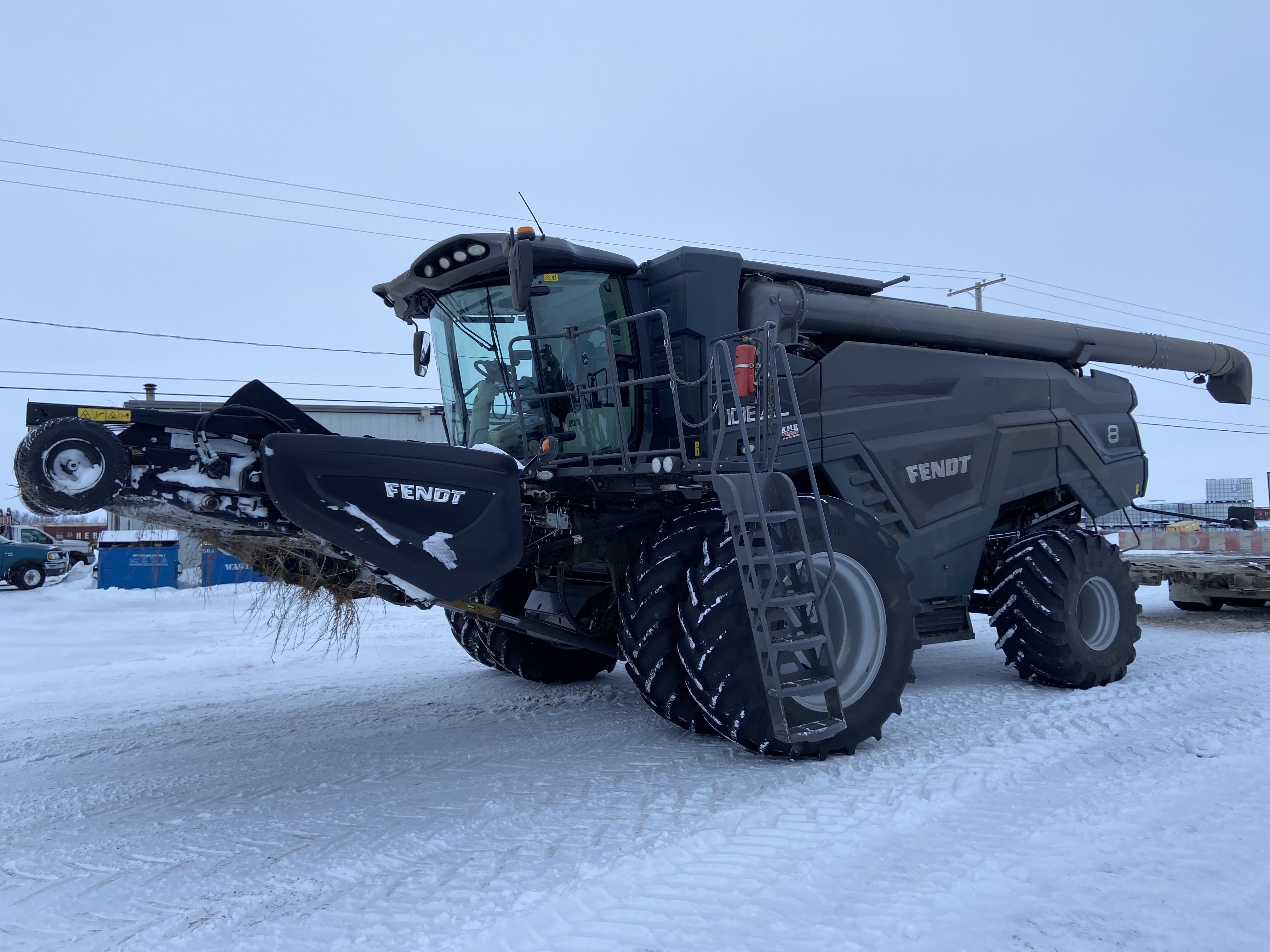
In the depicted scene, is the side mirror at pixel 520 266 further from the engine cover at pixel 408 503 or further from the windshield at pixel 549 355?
the engine cover at pixel 408 503

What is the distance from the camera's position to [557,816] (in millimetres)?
3799

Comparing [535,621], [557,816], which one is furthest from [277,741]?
[557,816]

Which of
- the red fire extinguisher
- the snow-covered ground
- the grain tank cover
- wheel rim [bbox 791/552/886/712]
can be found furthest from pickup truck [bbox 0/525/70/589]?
the red fire extinguisher

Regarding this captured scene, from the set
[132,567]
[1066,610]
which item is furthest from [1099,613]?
[132,567]

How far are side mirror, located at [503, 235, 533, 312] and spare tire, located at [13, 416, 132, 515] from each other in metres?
1.97

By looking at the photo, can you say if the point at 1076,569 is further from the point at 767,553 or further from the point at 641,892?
the point at 641,892

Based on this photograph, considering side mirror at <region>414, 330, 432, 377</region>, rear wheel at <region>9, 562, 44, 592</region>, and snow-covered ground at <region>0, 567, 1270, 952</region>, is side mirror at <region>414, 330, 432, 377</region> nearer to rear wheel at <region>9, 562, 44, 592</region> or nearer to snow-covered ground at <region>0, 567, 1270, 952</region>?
snow-covered ground at <region>0, 567, 1270, 952</region>

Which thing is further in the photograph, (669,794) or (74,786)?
(74,786)

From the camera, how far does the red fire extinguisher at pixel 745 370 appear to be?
4375mm

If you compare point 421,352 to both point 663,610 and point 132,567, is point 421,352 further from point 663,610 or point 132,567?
point 132,567

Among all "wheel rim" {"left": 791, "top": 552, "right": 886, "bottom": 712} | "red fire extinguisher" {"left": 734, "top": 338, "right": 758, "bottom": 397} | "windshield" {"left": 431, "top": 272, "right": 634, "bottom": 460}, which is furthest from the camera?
"windshield" {"left": 431, "top": 272, "right": 634, "bottom": 460}

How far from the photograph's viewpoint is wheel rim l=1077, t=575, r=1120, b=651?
22.1 feet

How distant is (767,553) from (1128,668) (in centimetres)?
459

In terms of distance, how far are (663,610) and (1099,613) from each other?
405cm
